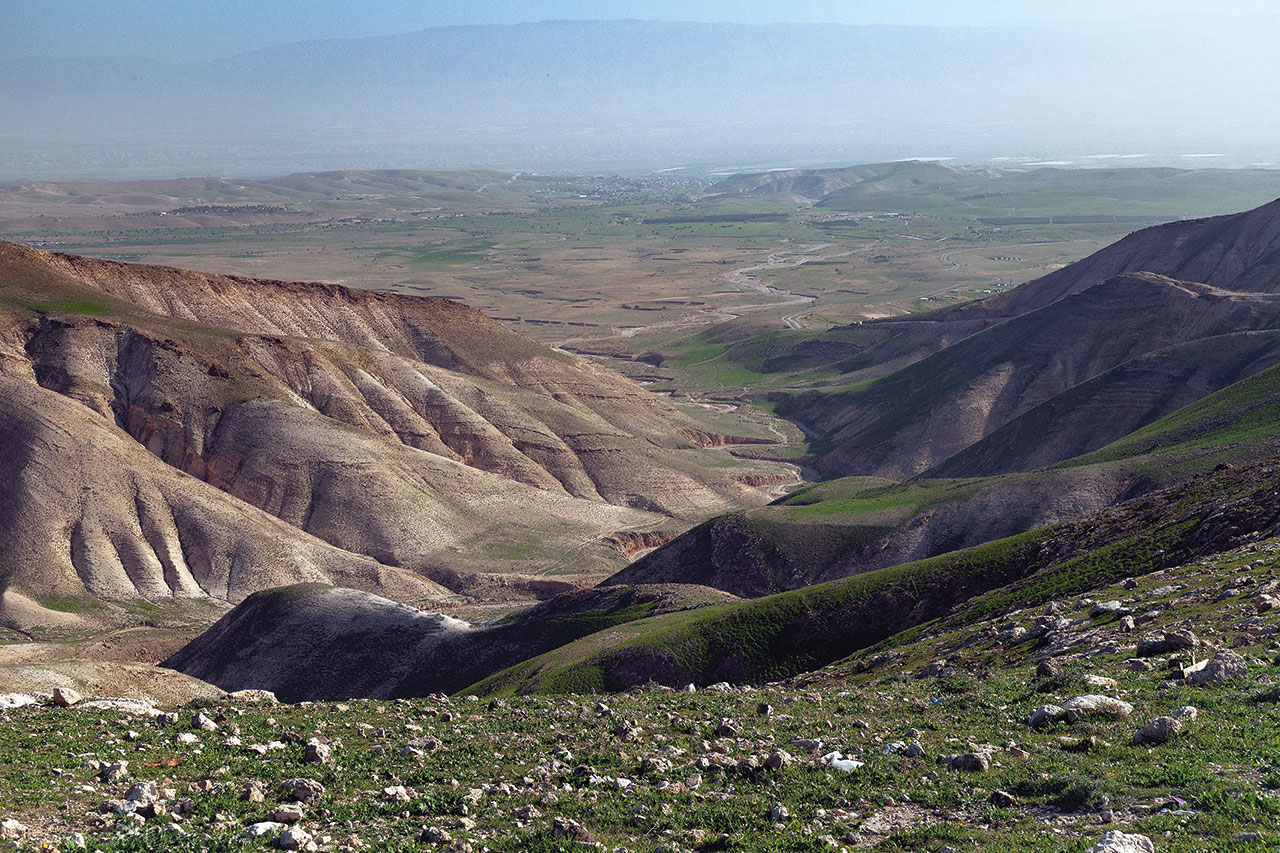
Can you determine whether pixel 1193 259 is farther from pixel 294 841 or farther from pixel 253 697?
pixel 294 841

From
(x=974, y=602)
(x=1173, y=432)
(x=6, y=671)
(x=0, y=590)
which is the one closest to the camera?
(x=974, y=602)

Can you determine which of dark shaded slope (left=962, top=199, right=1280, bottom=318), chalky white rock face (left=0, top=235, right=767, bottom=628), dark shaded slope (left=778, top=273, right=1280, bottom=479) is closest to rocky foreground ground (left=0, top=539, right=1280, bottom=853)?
chalky white rock face (left=0, top=235, right=767, bottom=628)

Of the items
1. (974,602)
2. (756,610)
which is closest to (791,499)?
(756,610)

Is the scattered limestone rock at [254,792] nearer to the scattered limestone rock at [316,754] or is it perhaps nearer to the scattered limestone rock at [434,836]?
the scattered limestone rock at [316,754]

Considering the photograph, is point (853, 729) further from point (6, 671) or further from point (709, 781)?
point (6, 671)

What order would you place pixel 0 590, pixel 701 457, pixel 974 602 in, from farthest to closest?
pixel 701 457 → pixel 0 590 → pixel 974 602

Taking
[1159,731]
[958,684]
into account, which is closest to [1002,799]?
[1159,731]

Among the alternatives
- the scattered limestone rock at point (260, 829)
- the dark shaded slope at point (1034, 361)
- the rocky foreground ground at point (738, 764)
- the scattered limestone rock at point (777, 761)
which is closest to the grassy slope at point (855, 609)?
the rocky foreground ground at point (738, 764)
